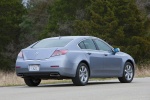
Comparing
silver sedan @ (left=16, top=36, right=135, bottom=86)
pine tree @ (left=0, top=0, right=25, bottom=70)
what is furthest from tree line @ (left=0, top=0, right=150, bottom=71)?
silver sedan @ (left=16, top=36, right=135, bottom=86)

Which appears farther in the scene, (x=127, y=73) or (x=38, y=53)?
(x=127, y=73)

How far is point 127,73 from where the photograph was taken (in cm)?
1584

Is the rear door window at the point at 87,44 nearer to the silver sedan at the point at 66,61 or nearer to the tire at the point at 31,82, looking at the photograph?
the silver sedan at the point at 66,61

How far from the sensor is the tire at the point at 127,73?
15695mm

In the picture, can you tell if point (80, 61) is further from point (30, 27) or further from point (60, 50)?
point (30, 27)

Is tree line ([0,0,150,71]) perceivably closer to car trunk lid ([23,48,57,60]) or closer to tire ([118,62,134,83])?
tire ([118,62,134,83])

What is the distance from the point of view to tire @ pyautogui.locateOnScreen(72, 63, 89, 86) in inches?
542

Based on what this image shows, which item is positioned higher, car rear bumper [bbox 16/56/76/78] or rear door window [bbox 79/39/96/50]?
rear door window [bbox 79/39/96/50]

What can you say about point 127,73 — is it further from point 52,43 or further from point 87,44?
point 52,43

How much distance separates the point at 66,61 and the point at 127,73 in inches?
116

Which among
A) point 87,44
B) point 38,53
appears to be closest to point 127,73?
point 87,44

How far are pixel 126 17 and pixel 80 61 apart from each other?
42.2 meters

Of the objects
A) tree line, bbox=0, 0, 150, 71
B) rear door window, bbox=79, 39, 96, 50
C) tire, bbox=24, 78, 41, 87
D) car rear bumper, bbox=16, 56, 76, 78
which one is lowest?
tire, bbox=24, 78, 41, 87

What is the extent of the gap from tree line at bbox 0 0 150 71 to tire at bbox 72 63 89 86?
35.4 m
